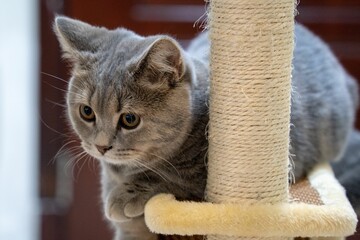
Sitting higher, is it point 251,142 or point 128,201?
point 251,142

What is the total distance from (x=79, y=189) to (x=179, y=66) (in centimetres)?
138

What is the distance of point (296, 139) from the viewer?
5.06ft

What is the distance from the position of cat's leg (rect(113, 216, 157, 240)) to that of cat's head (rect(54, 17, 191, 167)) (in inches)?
6.2

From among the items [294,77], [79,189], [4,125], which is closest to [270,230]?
[294,77]

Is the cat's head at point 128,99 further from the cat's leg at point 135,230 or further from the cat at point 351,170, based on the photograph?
the cat at point 351,170

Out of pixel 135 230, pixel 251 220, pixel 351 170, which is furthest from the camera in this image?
pixel 351 170

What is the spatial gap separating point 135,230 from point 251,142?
0.39 m

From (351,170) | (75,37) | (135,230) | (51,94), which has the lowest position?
(135,230)

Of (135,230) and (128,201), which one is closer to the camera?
(128,201)

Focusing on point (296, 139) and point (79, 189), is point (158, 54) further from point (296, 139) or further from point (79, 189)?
point (79, 189)

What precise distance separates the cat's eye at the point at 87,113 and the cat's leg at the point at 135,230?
10.1 inches

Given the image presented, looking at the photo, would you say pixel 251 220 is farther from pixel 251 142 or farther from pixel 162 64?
pixel 162 64

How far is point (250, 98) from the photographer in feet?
4.04

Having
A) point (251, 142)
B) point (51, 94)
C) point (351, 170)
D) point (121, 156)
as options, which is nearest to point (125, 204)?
point (121, 156)
